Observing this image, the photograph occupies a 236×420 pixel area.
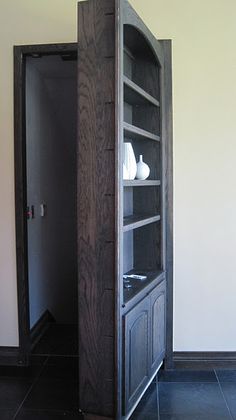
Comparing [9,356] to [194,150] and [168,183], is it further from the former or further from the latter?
[194,150]

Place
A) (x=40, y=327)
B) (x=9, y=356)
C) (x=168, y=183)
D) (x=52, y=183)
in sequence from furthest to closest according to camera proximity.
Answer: (x=52, y=183) → (x=40, y=327) → (x=9, y=356) → (x=168, y=183)

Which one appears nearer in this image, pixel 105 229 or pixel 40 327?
pixel 105 229

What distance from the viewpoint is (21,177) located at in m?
2.87

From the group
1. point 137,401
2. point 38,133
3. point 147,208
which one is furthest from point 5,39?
point 137,401

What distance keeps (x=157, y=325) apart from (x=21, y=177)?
1372 millimetres

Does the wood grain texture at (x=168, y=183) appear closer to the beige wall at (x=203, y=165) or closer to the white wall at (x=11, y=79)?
the beige wall at (x=203, y=165)

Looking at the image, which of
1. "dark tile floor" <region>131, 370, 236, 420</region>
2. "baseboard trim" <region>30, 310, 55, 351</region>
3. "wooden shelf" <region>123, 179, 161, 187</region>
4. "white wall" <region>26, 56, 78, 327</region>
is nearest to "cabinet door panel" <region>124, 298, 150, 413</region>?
"dark tile floor" <region>131, 370, 236, 420</region>

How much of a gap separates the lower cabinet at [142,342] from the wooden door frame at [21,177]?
955mm

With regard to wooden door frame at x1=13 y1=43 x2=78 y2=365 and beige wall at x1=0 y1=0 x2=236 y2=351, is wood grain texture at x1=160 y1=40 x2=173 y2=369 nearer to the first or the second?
beige wall at x1=0 y1=0 x2=236 y2=351

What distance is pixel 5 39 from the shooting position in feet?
9.29

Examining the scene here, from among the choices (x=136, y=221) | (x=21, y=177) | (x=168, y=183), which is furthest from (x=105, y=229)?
(x=21, y=177)

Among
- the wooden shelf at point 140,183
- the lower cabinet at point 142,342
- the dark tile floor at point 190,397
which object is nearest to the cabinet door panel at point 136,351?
the lower cabinet at point 142,342

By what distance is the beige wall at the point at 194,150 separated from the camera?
2791 mm

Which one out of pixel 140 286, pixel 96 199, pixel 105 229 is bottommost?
pixel 140 286
